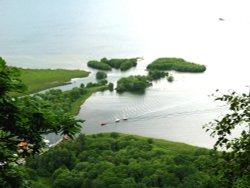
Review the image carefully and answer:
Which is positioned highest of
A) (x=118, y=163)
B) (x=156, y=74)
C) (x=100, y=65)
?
(x=100, y=65)

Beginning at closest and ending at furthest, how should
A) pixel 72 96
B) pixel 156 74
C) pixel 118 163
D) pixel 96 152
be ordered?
pixel 118 163 < pixel 96 152 < pixel 72 96 < pixel 156 74

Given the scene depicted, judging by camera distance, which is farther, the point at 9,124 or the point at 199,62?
the point at 199,62

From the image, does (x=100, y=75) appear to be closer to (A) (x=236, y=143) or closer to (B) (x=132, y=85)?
(B) (x=132, y=85)

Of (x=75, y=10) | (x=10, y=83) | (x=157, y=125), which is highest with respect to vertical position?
(x=75, y=10)

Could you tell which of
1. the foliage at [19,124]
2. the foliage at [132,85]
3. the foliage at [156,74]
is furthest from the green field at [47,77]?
the foliage at [19,124]

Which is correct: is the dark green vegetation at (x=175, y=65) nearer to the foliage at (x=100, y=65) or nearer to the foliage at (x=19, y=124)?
the foliage at (x=100, y=65)

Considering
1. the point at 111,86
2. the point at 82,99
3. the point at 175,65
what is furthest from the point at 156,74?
the point at 82,99

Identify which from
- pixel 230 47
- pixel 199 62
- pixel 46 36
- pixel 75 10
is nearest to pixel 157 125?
pixel 199 62

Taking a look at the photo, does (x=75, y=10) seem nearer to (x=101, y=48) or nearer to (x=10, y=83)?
(x=101, y=48)
